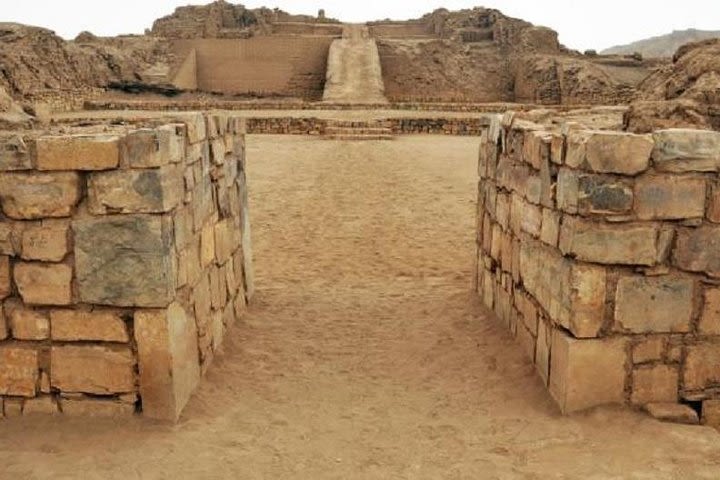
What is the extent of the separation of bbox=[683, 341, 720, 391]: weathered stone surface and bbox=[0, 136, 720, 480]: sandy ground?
40cm

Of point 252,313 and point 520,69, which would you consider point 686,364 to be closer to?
point 252,313

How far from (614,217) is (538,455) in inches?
57.2

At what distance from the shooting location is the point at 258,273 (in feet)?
26.3

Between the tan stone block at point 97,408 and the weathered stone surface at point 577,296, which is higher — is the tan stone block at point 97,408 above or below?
below

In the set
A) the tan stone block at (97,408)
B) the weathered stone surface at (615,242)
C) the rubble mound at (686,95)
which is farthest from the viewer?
the rubble mound at (686,95)

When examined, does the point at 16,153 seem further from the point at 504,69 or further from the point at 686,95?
the point at 504,69

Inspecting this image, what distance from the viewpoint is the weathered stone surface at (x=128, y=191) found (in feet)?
13.2

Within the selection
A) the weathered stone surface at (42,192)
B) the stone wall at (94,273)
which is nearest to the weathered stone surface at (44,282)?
the stone wall at (94,273)

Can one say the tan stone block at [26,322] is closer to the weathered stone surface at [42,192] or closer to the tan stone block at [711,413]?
the weathered stone surface at [42,192]

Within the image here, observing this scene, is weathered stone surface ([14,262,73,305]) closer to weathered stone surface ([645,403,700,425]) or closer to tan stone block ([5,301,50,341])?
tan stone block ([5,301,50,341])

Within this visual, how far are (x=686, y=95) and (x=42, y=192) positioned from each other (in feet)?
16.6

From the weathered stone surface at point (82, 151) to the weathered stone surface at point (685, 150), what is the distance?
124 inches

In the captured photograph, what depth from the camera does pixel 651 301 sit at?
13.7ft

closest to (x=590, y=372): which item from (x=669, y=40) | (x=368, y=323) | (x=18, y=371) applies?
(x=368, y=323)
